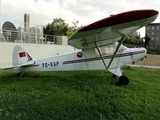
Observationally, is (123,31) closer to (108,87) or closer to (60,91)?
(108,87)

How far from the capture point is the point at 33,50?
16.3 meters

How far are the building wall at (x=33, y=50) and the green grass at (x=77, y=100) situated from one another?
659 centimetres

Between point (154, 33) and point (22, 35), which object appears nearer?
point (22, 35)

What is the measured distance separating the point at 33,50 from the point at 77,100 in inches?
451

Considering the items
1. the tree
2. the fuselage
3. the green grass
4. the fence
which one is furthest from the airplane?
the tree

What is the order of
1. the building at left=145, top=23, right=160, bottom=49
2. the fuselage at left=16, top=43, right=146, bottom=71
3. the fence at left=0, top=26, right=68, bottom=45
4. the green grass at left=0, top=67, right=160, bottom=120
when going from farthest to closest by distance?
1. the building at left=145, top=23, right=160, bottom=49
2. the fence at left=0, top=26, right=68, bottom=45
3. the fuselage at left=16, top=43, right=146, bottom=71
4. the green grass at left=0, top=67, right=160, bottom=120

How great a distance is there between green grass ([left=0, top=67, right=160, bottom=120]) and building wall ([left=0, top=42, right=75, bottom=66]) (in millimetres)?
6593

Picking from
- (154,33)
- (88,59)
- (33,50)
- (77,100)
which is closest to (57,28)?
(33,50)

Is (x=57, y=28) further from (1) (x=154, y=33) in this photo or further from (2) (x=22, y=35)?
(1) (x=154, y=33)

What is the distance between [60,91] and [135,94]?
2.82 meters

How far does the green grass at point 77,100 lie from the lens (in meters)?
5.05

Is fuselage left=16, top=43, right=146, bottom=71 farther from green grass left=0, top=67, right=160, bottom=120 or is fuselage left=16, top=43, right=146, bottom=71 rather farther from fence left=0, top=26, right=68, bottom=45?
fence left=0, top=26, right=68, bottom=45

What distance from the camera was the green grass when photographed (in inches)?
199

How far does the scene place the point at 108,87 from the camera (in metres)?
7.11
